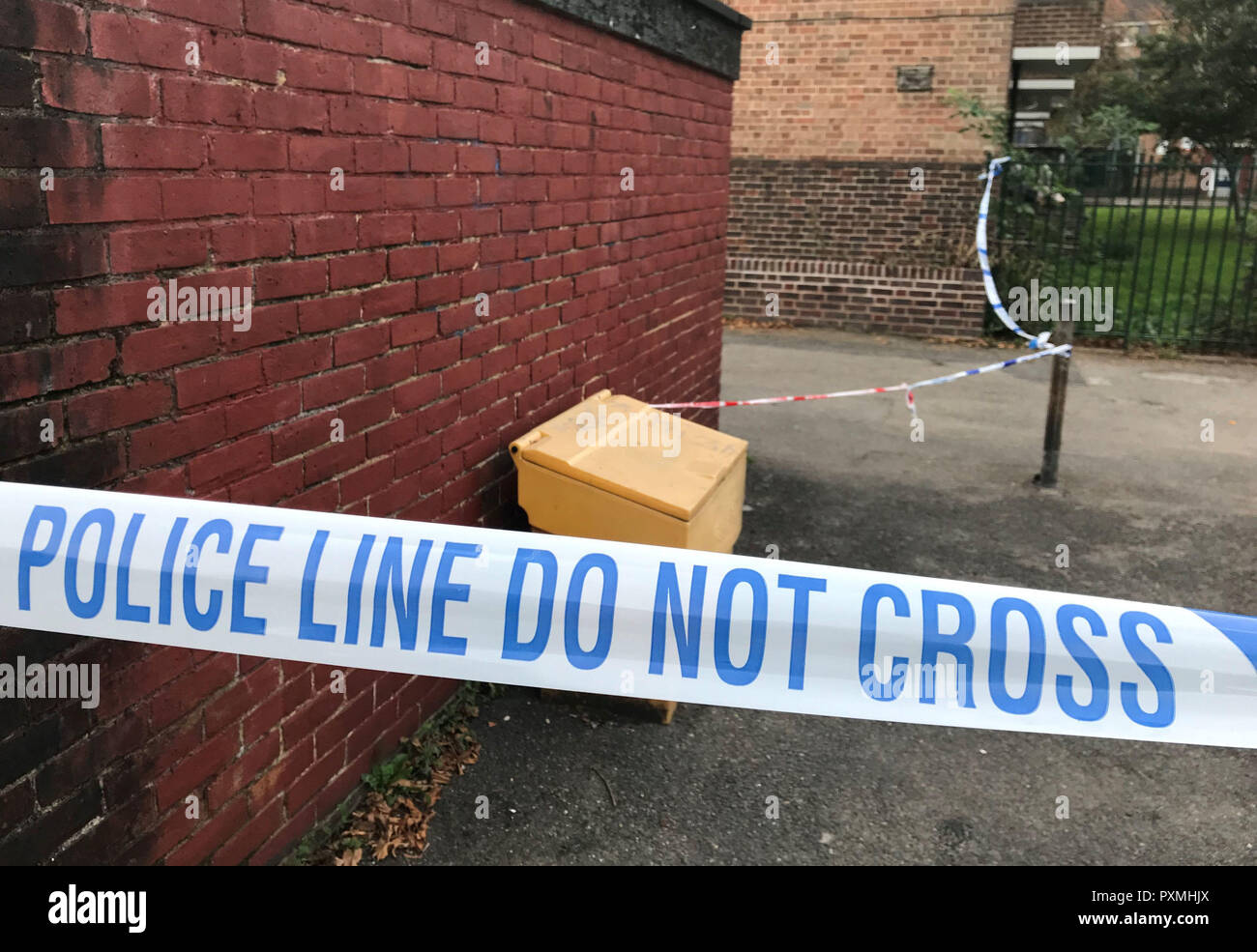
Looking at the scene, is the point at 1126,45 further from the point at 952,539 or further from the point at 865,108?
the point at 952,539

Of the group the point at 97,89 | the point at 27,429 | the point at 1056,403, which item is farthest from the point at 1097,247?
the point at 27,429

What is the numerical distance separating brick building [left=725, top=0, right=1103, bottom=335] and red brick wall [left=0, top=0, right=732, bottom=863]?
29.5 feet

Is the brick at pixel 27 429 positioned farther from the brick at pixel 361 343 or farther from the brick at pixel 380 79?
the brick at pixel 380 79

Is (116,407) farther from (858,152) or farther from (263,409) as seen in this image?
(858,152)

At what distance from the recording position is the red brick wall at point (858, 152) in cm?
1203

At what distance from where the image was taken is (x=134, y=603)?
188 centimetres

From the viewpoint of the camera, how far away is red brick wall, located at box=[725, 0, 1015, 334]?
12031mm

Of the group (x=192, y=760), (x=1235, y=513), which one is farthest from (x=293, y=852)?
(x=1235, y=513)

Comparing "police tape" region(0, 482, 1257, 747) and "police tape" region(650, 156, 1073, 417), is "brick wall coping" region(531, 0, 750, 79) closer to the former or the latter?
"police tape" region(650, 156, 1073, 417)

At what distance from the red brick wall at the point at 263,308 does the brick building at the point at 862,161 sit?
9.00m

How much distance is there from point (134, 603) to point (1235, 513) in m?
6.10

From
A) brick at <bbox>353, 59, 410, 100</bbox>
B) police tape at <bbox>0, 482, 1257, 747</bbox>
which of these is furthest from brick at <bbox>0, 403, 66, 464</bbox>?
brick at <bbox>353, 59, 410, 100</bbox>

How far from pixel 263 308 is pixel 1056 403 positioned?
5281 mm
